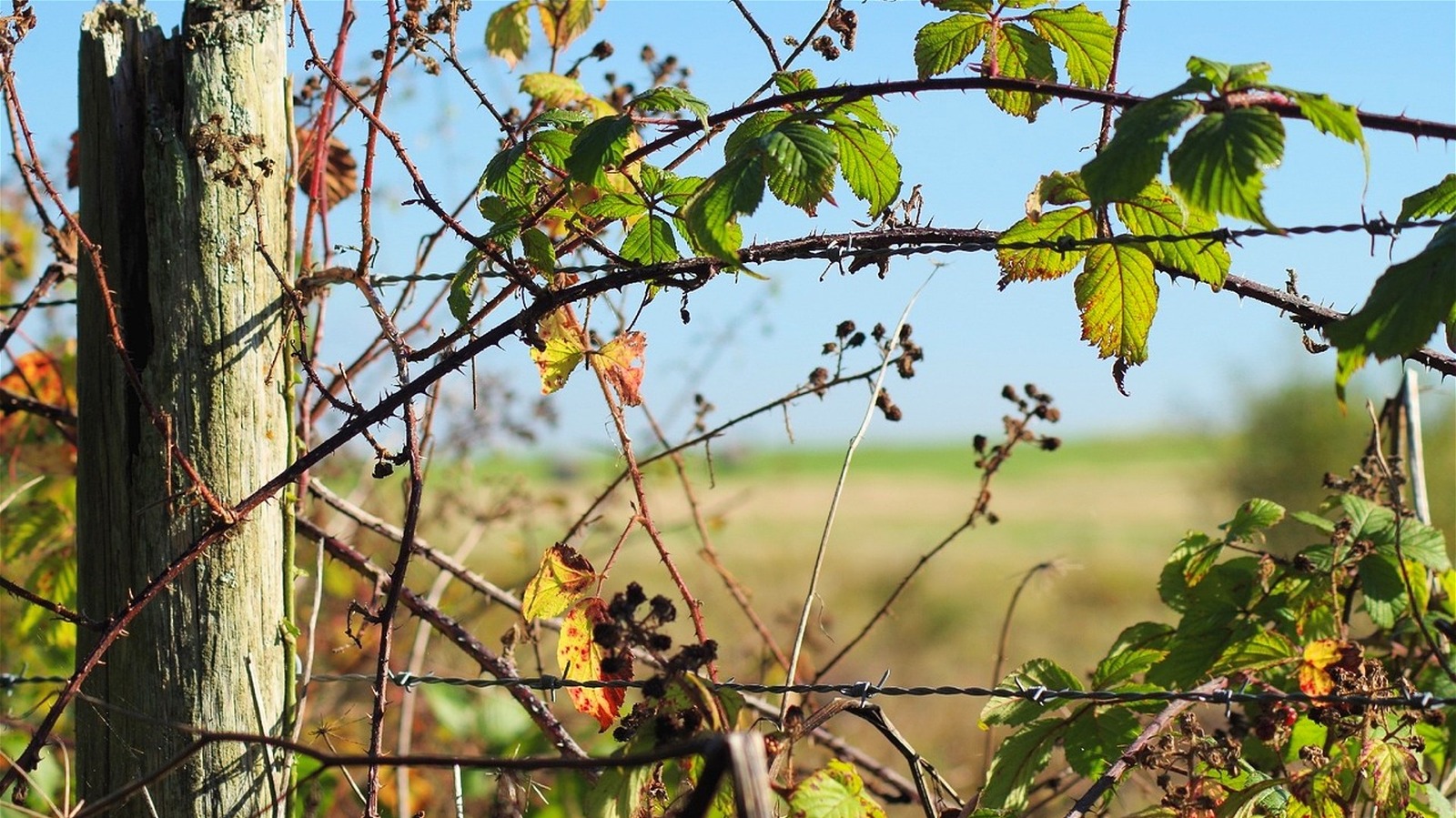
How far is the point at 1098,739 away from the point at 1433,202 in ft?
2.52

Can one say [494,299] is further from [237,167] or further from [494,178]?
[237,167]

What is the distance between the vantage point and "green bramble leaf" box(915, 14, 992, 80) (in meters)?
1.40

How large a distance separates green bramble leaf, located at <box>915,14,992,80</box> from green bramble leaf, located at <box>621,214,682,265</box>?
36cm

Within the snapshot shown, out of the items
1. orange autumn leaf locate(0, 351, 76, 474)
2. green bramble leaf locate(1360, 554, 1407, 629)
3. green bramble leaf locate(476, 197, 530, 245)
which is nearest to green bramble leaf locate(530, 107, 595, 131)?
green bramble leaf locate(476, 197, 530, 245)

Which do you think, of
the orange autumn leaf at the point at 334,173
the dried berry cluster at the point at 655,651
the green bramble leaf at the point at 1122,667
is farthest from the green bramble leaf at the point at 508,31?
the green bramble leaf at the point at 1122,667

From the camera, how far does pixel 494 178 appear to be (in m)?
1.32

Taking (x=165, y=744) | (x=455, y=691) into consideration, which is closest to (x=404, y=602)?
(x=165, y=744)

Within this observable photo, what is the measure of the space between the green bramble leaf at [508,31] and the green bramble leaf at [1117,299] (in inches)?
47.3

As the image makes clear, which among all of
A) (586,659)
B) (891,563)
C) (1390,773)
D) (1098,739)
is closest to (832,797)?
(586,659)

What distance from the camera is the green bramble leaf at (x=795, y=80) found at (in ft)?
4.24

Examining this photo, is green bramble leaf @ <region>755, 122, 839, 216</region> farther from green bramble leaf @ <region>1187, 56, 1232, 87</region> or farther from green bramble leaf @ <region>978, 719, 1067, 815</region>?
green bramble leaf @ <region>978, 719, 1067, 815</region>

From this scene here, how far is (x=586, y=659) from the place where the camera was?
145cm

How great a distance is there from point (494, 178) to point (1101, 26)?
2.37 feet

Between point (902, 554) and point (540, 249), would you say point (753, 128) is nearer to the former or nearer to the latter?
point (540, 249)
